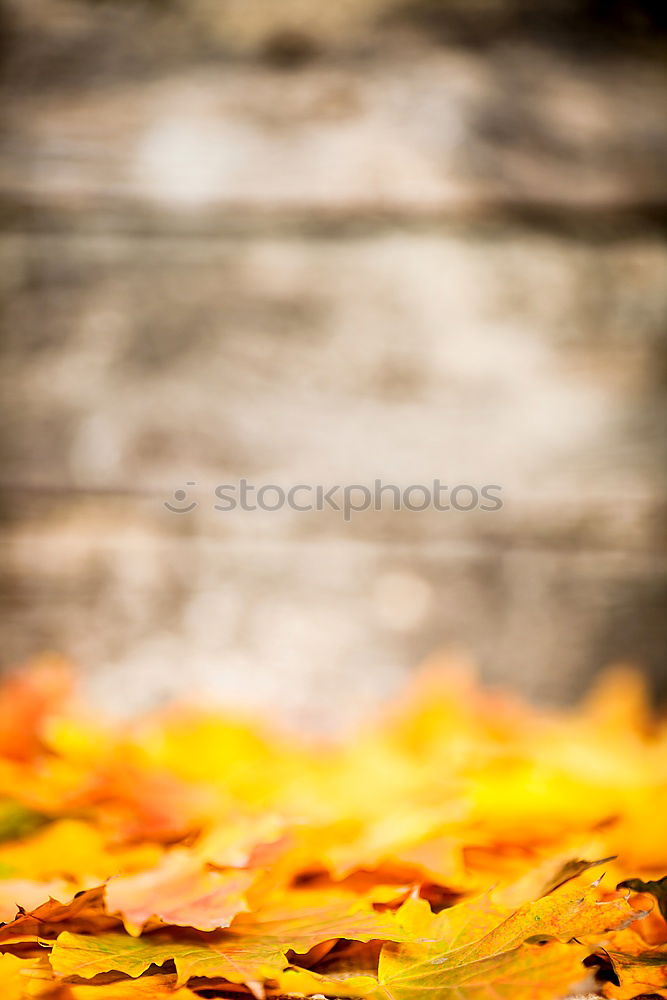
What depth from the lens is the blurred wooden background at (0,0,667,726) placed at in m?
0.69

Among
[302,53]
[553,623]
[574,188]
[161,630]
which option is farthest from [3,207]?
[553,623]

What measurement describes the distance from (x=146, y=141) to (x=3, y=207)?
0.47ft

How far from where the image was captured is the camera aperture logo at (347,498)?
2.27 feet

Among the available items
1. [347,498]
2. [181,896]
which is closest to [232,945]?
[181,896]

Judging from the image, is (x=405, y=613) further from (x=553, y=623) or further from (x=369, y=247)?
(x=369, y=247)

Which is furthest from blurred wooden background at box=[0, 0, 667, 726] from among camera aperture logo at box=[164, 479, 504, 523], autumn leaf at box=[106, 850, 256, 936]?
autumn leaf at box=[106, 850, 256, 936]

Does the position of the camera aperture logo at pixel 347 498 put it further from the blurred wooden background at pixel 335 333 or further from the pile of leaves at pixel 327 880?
the pile of leaves at pixel 327 880

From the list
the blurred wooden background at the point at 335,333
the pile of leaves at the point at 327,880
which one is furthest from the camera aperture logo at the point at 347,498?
the pile of leaves at the point at 327,880

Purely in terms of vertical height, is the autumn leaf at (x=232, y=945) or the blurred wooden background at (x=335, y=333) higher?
the blurred wooden background at (x=335, y=333)

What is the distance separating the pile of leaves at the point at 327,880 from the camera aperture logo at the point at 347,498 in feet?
0.79

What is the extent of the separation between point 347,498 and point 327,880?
398 mm

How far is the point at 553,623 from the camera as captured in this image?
0.69 meters

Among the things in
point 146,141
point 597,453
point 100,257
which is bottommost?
point 597,453

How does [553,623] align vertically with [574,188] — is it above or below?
below
